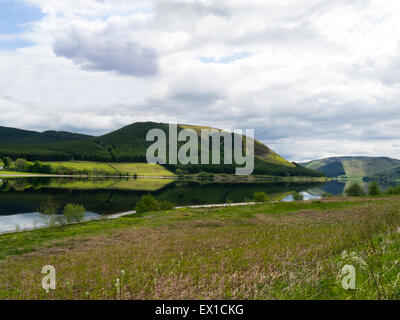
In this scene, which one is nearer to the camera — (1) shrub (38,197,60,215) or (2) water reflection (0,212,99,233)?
(1) shrub (38,197,60,215)

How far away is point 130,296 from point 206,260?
4.39m

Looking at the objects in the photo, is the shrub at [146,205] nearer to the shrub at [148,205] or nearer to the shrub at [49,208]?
the shrub at [148,205]

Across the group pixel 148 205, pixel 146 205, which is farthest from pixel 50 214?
pixel 148 205

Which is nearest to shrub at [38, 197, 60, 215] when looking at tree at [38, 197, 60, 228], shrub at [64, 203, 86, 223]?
tree at [38, 197, 60, 228]

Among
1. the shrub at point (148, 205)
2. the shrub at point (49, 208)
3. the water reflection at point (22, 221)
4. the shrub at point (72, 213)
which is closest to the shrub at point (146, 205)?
the shrub at point (148, 205)

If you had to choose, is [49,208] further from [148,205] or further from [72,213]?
[148,205]

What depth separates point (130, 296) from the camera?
792 centimetres

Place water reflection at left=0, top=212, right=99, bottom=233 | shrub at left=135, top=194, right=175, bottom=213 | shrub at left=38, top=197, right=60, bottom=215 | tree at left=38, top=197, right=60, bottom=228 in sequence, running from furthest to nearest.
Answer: shrub at left=135, top=194, right=175, bottom=213 → water reflection at left=0, top=212, right=99, bottom=233 → shrub at left=38, top=197, right=60, bottom=215 → tree at left=38, top=197, right=60, bottom=228

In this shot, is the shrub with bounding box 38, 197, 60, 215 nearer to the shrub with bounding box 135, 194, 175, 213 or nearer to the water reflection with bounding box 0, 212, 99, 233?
the water reflection with bounding box 0, 212, 99, 233

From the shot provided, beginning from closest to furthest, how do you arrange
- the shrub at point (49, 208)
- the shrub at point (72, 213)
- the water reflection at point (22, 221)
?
1. the shrub at point (72, 213)
2. the shrub at point (49, 208)
3. the water reflection at point (22, 221)

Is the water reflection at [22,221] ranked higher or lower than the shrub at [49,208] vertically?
lower
